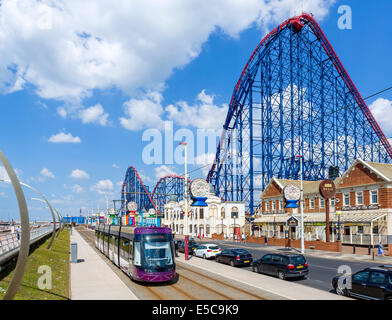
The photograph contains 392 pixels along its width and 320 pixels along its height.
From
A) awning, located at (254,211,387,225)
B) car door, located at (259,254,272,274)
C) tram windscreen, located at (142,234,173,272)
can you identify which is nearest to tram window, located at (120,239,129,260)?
tram windscreen, located at (142,234,173,272)

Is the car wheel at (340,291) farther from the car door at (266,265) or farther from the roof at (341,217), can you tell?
the roof at (341,217)

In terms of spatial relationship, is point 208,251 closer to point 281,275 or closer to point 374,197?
point 281,275

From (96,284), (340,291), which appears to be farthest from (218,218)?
(340,291)

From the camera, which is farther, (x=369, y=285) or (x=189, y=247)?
(x=189, y=247)

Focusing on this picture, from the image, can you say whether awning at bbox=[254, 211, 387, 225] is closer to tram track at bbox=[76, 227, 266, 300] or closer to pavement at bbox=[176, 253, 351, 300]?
pavement at bbox=[176, 253, 351, 300]
